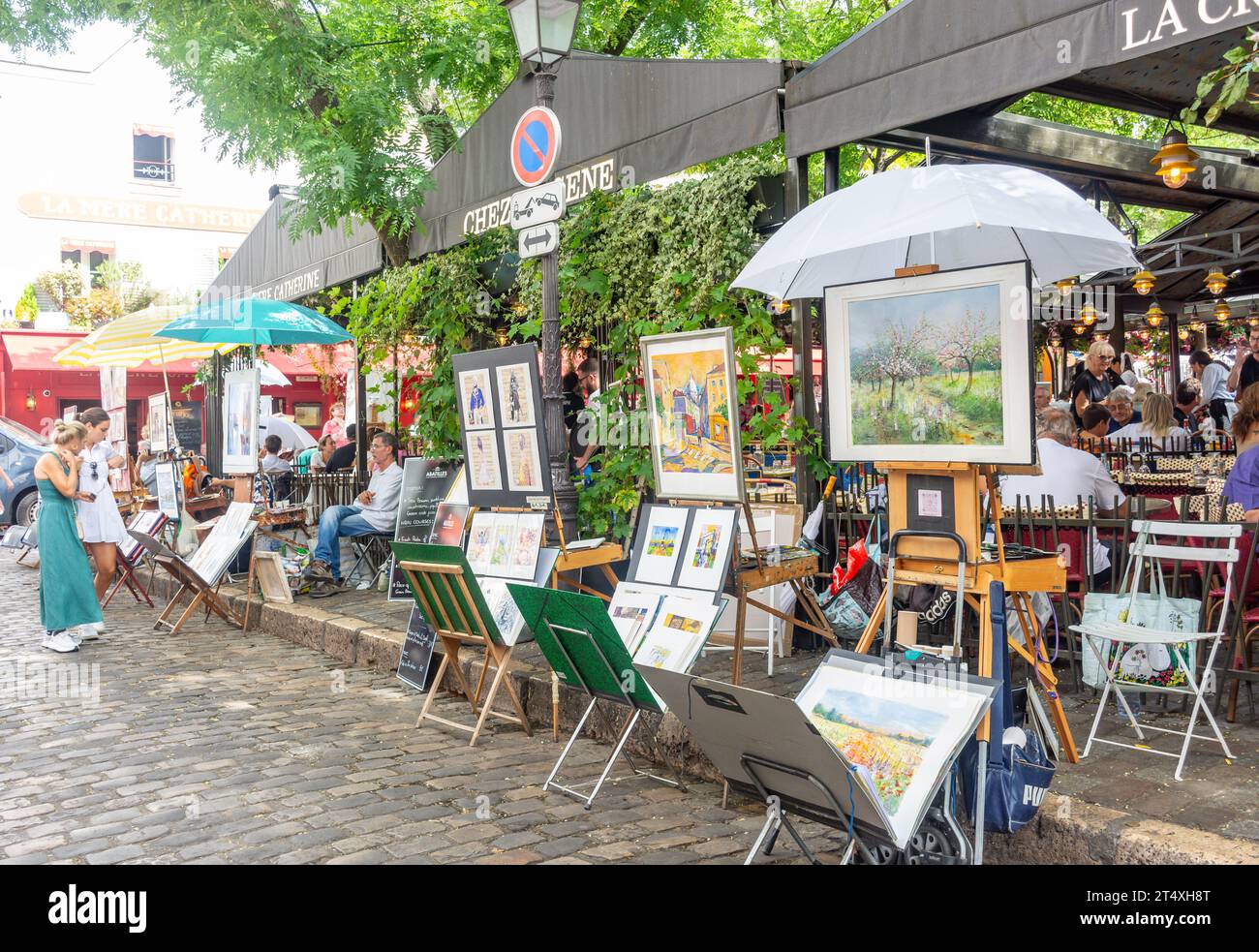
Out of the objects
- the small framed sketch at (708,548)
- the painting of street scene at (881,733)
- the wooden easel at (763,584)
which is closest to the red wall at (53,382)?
the wooden easel at (763,584)

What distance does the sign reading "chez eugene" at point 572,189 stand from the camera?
7504mm

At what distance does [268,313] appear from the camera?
34.5 ft

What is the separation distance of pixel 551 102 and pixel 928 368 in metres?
3.13

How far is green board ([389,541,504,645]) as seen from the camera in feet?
17.6

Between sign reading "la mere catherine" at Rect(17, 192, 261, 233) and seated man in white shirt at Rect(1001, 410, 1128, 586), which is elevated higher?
sign reading "la mere catherine" at Rect(17, 192, 261, 233)

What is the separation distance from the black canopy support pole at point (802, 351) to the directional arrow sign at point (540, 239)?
1.42 m

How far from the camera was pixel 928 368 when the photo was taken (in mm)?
4164

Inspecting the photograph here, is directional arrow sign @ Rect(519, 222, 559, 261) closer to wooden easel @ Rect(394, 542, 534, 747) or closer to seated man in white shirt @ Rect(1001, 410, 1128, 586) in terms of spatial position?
wooden easel @ Rect(394, 542, 534, 747)

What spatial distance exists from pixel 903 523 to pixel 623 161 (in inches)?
159

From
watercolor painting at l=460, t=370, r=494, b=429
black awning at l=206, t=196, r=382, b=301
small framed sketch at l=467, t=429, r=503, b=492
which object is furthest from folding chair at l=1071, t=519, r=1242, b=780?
black awning at l=206, t=196, r=382, b=301

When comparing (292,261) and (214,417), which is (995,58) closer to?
(292,261)

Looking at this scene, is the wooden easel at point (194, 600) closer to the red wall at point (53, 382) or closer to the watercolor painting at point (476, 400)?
the watercolor painting at point (476, 400)

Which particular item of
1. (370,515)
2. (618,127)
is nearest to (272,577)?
(370,515)

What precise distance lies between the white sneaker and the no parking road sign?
4.98 m
